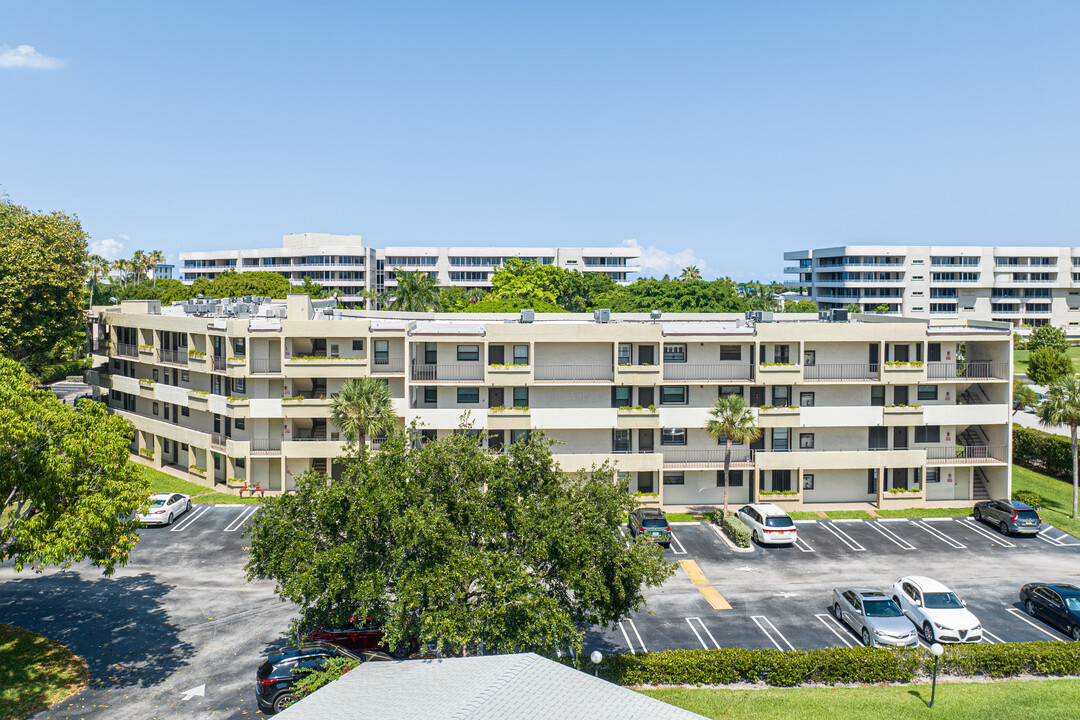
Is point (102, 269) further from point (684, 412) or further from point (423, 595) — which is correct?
point (423, 595)

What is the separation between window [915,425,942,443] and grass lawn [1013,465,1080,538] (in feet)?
24.2

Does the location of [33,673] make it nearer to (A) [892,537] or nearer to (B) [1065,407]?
(A) [892,537]

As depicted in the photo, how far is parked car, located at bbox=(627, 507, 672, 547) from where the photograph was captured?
133ft

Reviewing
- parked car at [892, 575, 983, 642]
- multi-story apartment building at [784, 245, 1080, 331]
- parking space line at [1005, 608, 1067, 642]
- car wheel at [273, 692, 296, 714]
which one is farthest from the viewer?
multi-story apartment building at [784, 245, 1080, 331]

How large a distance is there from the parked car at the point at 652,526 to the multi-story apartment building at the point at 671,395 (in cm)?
537

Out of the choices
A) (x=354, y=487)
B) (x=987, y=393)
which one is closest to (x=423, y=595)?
(x=354, y=487)

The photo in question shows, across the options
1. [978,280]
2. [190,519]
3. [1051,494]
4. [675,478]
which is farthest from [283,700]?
[978,280]

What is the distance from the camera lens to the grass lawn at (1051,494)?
45.1 m

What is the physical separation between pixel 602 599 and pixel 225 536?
2779cm

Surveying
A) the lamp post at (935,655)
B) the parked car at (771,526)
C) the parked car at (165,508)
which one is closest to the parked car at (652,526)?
the parked car at (771,526)

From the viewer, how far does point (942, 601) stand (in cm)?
3058

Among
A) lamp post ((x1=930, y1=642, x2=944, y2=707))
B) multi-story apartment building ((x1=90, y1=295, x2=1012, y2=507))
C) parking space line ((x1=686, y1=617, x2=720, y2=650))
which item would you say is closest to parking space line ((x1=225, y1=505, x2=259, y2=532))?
multi-story apartment building ((x1=90, y1=295, x2=1012, y2=507))

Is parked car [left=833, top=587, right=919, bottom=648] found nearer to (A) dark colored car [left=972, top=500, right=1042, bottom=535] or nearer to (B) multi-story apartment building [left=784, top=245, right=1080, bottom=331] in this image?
(A) dark colored car [left=972, top=500, right=1042, bottom=535]

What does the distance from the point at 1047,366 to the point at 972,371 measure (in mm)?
35140
